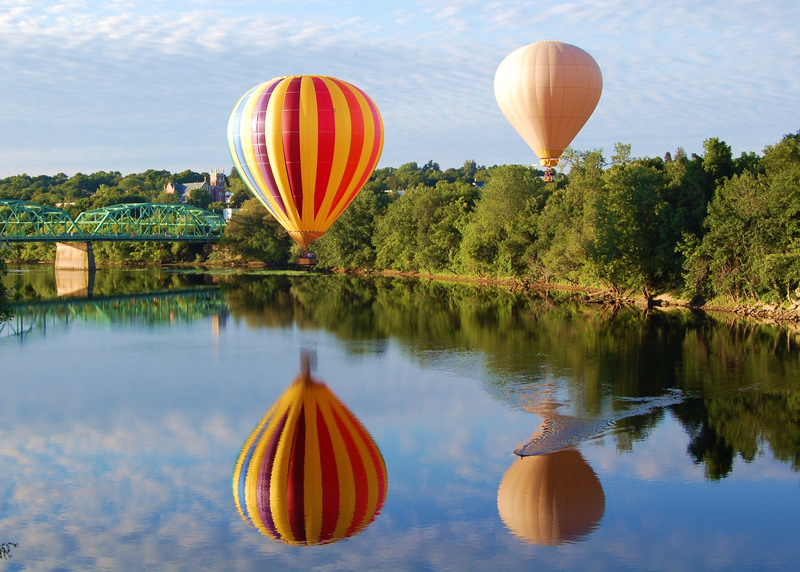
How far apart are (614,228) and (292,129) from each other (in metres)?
14.8

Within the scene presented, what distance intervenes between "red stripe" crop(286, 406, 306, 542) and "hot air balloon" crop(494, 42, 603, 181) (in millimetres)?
14795

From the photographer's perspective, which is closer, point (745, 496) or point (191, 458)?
point (745, 496)

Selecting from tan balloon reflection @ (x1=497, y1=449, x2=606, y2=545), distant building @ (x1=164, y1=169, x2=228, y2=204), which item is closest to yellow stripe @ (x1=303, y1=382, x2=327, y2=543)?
tan balloon reflection @ (x1=497, y1=449, x2=606, y2=545)

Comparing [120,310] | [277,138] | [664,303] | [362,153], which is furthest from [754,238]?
[120,310]

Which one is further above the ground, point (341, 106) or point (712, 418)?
point (341, 106)

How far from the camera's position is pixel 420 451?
45.2 feet

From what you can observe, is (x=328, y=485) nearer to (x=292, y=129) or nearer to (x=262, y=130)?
(x=292, y=129)

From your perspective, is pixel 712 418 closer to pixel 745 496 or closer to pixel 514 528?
pixel 745 496

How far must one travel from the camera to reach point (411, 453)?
13.7m

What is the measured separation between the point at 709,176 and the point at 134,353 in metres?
20.4

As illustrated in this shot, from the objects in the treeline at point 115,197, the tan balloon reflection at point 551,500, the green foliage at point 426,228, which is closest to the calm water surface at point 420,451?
the tan balloon reflection at point 551,500

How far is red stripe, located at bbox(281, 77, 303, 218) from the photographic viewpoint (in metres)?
21.1

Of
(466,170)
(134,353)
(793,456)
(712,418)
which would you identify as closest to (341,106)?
(134,353)

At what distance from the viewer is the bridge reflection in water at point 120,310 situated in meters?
28.8
